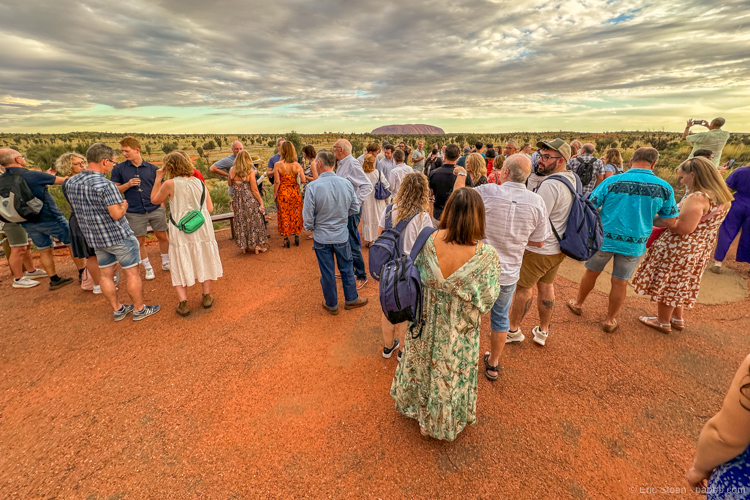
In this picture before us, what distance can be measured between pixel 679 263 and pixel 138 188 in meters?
7.32

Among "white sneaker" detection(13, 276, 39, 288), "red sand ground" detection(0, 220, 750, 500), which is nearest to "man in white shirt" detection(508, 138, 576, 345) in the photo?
"red sand ground" detection(0, 220, 750, 500)

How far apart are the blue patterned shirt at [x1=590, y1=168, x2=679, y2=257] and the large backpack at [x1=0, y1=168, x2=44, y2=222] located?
7.51 metres

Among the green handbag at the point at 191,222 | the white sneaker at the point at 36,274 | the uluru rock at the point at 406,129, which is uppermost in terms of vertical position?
the uluru rock at the point at 406,129

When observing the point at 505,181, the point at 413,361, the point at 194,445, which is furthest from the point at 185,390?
the point at 505,181

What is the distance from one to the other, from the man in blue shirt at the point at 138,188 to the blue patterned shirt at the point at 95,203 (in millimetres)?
859

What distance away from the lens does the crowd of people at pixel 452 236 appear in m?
2.18

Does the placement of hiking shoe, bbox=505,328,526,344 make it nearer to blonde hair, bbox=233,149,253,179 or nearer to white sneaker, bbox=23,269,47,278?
blonde hair, bbox=233,149,253,179

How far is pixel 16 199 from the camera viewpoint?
14.2ft

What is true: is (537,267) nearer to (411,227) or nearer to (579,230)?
(579,230)

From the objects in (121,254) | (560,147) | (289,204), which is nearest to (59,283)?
(121,254)

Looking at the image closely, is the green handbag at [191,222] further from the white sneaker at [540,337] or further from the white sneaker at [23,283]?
the white sneaker at [540,337]

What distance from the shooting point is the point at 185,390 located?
3119 mm

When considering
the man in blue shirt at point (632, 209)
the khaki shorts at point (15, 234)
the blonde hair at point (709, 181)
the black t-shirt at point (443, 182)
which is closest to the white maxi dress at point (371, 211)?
the black t-shirt at point (443, 182)

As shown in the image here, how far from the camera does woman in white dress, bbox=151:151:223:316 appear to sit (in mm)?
3803
